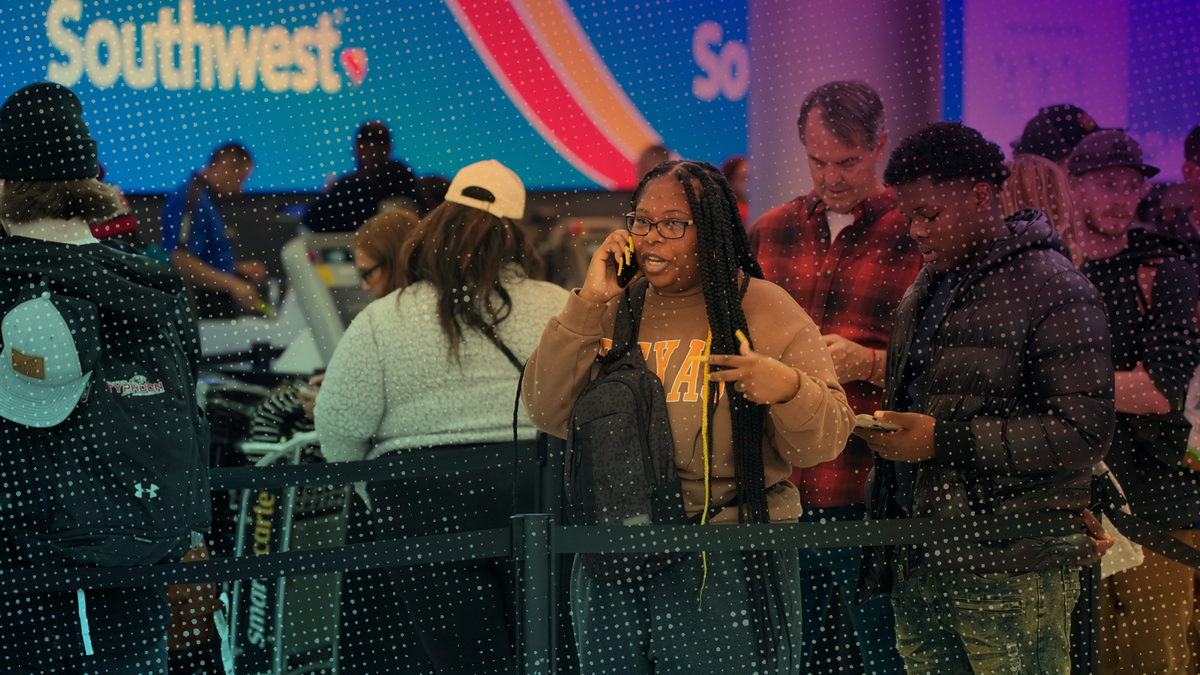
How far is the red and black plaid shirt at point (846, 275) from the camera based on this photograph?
2.16 m

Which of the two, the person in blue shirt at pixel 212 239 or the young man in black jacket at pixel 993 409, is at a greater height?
the person in blue shirt at pixel 212 239

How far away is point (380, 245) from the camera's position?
2.77 meters

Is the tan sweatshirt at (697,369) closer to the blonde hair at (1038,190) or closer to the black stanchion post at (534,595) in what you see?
the black stanchion post at (534,595)

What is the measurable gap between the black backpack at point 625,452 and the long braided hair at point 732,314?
90 millimetres

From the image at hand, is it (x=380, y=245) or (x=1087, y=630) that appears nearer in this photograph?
(x=1087, y=630)

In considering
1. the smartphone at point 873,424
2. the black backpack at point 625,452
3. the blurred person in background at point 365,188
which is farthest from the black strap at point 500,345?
the smartphone at point 873,424

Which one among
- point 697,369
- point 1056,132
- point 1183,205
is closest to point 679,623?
point 697,369

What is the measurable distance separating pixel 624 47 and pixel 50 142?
A: 1.17 m

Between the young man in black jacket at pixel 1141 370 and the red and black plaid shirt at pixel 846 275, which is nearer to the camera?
the red and black plaid shirt at pixel 846 275

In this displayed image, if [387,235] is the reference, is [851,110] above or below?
above

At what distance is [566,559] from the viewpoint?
2420 mm

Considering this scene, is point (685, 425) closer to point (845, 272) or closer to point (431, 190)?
point (845, 272)

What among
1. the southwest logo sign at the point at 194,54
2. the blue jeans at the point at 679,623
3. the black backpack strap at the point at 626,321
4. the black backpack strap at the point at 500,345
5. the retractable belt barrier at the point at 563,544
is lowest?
the blue jeans at the point at 679,623

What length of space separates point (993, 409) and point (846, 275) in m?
0.50
